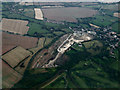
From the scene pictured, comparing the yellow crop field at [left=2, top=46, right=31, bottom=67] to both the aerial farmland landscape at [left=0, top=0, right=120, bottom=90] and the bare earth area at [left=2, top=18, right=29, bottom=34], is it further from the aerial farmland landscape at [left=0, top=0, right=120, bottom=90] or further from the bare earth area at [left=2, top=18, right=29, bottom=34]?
the bare earth area at [left=2, top=18, right=29, bottom=34]

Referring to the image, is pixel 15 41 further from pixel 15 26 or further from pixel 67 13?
pixel 67 13

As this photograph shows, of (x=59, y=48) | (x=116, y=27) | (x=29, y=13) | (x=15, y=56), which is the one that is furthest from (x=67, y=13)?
(x=15, y=56)

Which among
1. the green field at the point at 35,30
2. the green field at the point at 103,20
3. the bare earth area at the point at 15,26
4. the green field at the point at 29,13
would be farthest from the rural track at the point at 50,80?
the green field at the point at 29,13

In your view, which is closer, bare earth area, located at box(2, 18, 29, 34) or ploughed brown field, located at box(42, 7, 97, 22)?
bare earth area, located at box(2, 18, 29, 34)

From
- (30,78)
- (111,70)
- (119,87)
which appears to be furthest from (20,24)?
(119,87)

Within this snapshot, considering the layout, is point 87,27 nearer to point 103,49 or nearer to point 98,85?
point 103,49

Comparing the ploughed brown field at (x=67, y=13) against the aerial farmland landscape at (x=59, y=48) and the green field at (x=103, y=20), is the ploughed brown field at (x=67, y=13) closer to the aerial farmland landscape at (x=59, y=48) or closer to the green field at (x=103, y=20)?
the aerial farmland landscape at (x=59, y=48)

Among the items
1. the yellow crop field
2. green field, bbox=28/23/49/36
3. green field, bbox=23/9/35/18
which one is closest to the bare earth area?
green field, bbox=28/23/49/36
